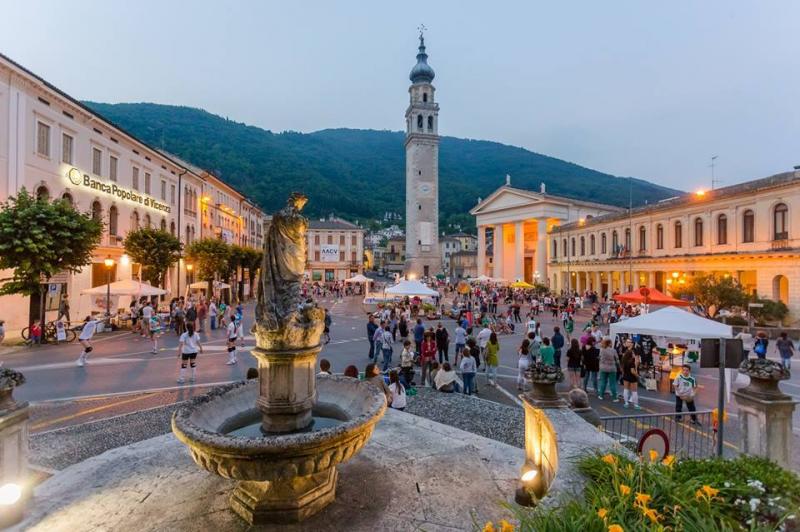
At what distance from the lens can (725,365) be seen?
19.6ft

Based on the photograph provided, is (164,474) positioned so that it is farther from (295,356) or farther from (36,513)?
(295,356)

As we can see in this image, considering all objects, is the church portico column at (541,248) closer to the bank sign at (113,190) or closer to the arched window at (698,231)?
the arched window at (698,231)

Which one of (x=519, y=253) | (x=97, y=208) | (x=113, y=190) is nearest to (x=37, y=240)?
(x=97, y=208)

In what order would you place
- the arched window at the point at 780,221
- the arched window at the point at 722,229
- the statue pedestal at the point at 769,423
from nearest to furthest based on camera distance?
the statue pedestal at the point at 769,423
the arched window at the point at 780,221
the arched window at the point at 722,229

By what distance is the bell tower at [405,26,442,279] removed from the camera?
7806 cm

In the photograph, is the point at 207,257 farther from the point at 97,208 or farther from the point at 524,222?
the point at 524,222

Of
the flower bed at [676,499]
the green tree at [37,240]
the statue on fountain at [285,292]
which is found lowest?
the flower bed at [676,499]

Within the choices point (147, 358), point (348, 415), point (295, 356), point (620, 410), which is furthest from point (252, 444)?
point (147, 358)

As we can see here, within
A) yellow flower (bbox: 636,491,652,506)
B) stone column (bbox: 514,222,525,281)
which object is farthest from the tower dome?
yellow flower (bbox: 636,491,652,506)

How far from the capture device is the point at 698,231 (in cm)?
3756

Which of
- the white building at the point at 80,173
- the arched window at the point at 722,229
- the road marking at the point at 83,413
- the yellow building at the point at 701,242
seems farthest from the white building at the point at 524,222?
the road marking at the point at 83,413

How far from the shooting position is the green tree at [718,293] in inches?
949

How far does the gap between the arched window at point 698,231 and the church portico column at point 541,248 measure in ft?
83.9

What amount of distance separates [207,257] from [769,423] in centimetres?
3382
